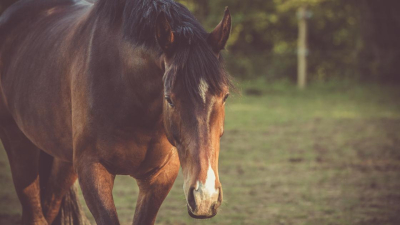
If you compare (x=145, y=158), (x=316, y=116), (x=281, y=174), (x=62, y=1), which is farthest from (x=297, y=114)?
(x=145, y=158)

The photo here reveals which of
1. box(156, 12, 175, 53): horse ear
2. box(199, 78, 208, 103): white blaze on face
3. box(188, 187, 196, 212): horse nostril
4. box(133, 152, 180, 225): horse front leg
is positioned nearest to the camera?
box(188, 187, 196, 212): horse nostril

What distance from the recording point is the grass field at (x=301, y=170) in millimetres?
5137

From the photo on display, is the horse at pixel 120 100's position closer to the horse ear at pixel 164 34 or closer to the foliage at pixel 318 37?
the horse ear at pixel 164 34

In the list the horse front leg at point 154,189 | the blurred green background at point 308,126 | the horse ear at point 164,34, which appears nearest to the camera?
the horse ear at point 164,34

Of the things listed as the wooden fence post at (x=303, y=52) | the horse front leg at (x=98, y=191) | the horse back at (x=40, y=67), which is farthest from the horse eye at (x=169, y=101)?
the wooden fence post at (x=303, y=52)

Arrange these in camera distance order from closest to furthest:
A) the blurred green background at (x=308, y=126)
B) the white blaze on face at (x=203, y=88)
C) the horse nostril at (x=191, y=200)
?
the horse nostril at (x=191, y=200) → the white blaze on face at (x=203, y=88) → the blurred green background at (x=308, y=126)

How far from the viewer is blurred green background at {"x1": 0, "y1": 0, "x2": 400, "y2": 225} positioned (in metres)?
5.37

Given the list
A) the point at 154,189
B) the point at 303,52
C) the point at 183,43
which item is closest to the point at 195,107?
the point at 183,43

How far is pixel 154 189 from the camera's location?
10.5ft

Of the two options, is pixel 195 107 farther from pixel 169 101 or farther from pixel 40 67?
pixel 40 67

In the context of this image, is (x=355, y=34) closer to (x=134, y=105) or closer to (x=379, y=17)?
(x=379, y=17)

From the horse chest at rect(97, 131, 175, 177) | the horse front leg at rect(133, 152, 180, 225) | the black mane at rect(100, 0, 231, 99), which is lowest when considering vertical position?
the horse front leg at rect(133, 152, 180, 225)

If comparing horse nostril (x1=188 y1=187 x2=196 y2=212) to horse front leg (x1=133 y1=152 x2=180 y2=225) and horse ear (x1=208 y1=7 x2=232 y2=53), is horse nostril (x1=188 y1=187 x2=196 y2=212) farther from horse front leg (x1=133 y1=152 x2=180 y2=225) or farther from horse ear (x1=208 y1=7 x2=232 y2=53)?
horse front leg (x1=133 y1=152 x2=180 y2=225)

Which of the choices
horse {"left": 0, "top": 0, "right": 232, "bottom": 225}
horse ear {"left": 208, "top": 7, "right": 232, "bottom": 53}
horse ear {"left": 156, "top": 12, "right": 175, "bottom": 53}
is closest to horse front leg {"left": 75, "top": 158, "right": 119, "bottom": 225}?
horse {"left": 0, "top": 0, "right": 232, "bottom": 225}
